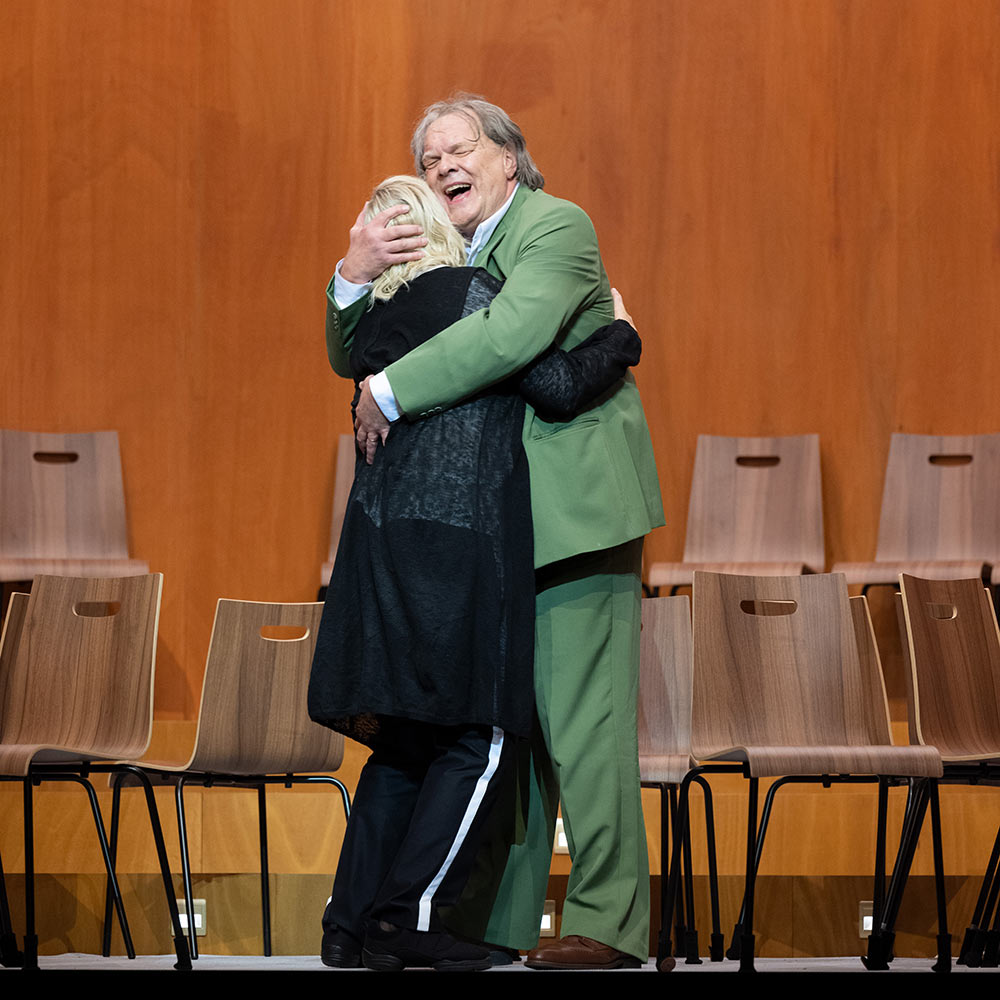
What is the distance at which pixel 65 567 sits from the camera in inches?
171

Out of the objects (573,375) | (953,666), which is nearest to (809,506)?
(953,666)

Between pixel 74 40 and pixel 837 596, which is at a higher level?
pixel 74 40

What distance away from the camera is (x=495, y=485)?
1.90 m

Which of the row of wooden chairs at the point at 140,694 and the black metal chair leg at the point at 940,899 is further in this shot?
the row of wooden chairs at the point at 140,694

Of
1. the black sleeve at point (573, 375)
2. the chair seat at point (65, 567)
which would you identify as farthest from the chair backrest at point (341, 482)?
the black sleeve at point (573, 375)

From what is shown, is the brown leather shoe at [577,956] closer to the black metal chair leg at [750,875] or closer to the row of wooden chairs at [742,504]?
the black metal chair leg at [750,875]

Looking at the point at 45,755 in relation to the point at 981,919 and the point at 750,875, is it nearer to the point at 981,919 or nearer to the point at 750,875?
the point at 750,875

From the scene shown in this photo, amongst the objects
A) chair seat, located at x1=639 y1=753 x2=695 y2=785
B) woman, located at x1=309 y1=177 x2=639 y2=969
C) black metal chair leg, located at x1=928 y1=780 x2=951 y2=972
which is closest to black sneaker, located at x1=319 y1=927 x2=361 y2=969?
woman, located at x1=309 y1=177 x2=639 y2=969

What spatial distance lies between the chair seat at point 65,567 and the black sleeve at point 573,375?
101 inches

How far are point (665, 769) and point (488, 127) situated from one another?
152 cm

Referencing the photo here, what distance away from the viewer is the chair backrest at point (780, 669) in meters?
3.04

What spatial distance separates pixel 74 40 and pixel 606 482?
12.4 ft

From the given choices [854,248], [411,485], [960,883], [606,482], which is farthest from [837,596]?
[854,248]

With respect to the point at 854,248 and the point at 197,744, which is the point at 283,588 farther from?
the point at 854,248
